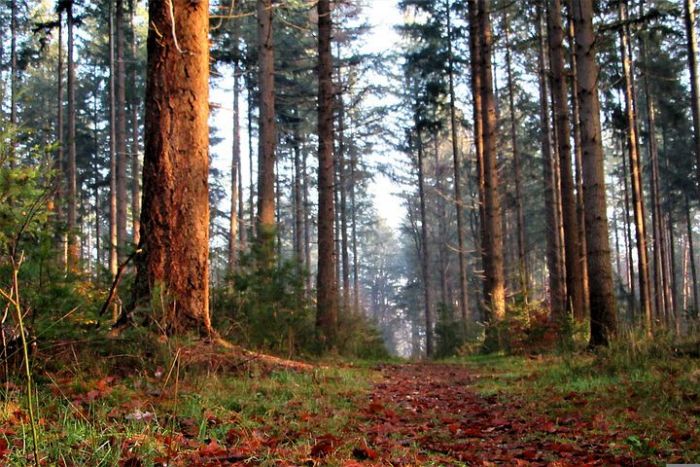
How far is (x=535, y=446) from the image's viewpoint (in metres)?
3.92

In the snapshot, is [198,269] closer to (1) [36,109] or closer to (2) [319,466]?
(2) [319,466]

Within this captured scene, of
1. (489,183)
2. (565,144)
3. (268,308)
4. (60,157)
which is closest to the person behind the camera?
(268,308)

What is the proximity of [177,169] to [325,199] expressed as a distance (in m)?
7.79

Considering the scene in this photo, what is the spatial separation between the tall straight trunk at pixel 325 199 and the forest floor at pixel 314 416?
6.66 meters

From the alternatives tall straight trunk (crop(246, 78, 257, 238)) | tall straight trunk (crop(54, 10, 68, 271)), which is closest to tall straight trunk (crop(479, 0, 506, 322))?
tall straight trunk (crop(54, 10, 68, 271))

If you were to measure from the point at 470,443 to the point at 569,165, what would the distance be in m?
11.4

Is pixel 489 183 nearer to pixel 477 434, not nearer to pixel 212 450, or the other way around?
pixel 477 434

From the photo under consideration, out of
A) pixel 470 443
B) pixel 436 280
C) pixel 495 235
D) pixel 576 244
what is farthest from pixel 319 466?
pixel 436 280

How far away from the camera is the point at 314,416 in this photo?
14.7 feet

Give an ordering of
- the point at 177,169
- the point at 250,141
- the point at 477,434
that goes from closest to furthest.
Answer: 1. the point at 477,434
2. the point at 177,169
3. the point at 250,141

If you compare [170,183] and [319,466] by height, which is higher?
[170,183]

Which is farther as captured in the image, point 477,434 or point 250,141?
point 250,141

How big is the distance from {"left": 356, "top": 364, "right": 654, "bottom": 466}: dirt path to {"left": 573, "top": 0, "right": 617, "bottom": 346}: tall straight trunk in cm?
381

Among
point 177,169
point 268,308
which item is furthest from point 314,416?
point 268,308
